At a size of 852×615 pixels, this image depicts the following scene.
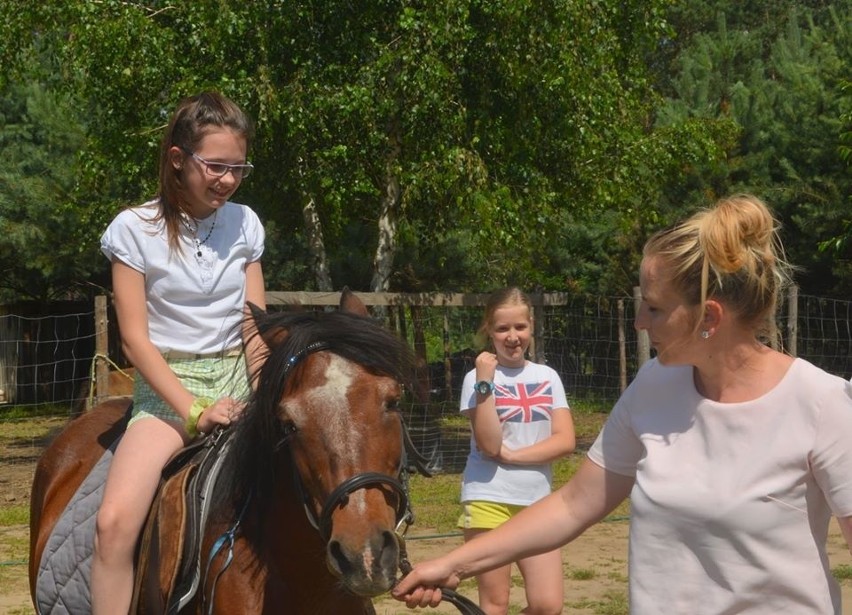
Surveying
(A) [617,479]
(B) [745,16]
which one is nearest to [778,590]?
(A) [617,479]

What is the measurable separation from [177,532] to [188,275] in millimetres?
788

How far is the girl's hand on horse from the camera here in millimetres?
3381

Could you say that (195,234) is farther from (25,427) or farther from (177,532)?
(25,427)

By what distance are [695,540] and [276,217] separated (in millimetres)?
14525

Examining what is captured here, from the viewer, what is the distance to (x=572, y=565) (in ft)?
27.5

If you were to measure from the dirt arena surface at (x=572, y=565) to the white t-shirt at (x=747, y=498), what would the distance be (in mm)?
3832

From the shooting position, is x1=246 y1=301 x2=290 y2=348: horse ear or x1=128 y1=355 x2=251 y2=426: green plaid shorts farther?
x1=128 y1=355 x2=251 y2=426: green plaid shorts

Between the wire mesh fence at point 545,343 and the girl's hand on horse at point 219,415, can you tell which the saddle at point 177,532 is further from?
the wire mesh fence at point 545,343

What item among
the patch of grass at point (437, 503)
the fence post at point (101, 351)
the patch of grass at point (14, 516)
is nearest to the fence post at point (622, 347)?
the patch of grass at point (437, 503)

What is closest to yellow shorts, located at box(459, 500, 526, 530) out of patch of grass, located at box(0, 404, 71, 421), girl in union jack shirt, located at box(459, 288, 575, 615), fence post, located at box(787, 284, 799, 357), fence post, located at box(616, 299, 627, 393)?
girl in union jack shirt, located at box(459, 288, 575, 615)

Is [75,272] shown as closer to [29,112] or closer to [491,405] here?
[29,112]

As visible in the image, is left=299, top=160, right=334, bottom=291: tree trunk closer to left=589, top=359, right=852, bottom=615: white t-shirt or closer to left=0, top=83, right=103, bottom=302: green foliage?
left=0, top=83, right=103, bottom=302: green foliage

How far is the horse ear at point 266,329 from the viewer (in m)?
3.44

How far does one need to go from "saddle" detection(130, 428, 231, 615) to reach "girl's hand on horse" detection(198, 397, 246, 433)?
112 millimetres
